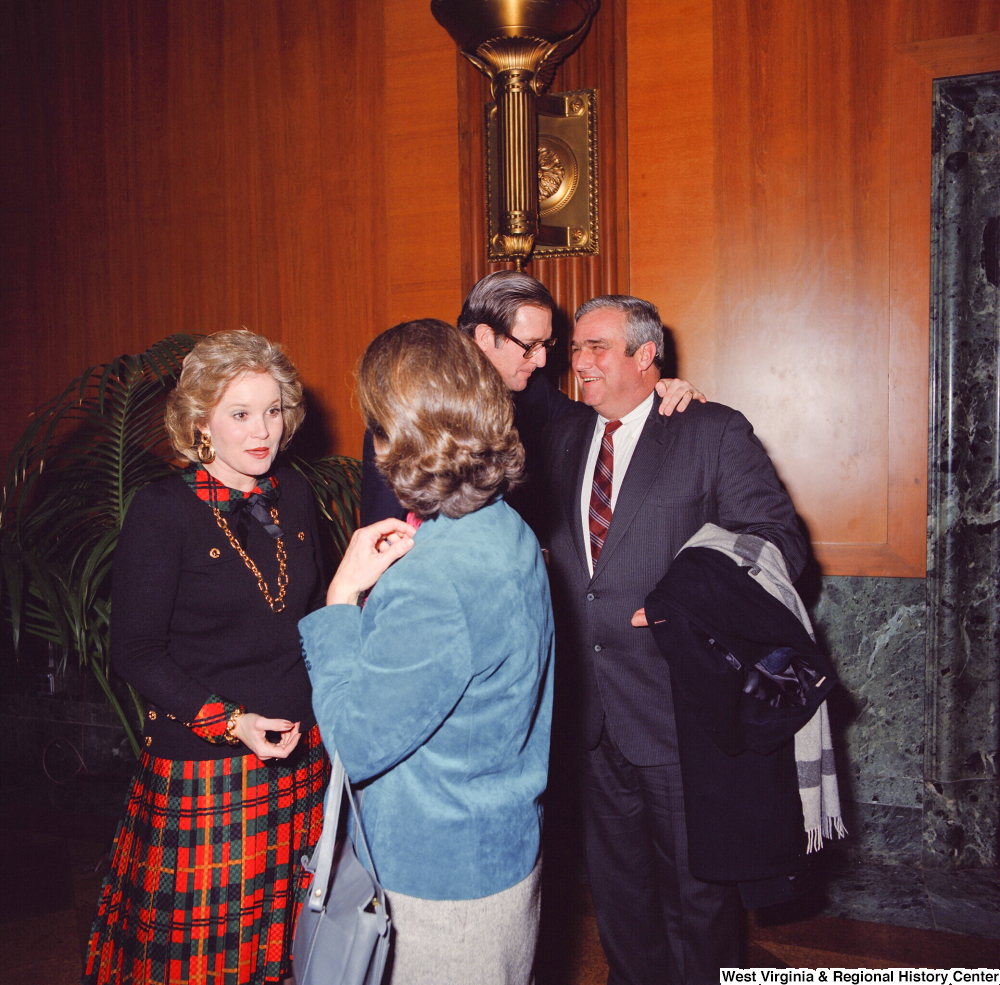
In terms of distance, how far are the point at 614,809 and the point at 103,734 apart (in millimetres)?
2504

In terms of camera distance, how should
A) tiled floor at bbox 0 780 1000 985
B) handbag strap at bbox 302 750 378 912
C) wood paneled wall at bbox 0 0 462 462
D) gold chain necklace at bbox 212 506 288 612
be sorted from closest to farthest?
handbag strap at bbox 302 750 378 912
gold chain necklace at bbox 212 506 288 612
tiled floor at bbox 0 780 1000 985
wood paneled wall at bbox 0 0 462 462

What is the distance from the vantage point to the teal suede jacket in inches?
41.5

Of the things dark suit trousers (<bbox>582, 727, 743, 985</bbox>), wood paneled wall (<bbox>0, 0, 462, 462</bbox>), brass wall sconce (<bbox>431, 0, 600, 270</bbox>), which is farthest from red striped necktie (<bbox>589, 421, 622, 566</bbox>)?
wood paneled wall (<bbox>0, 0, 462, 462</bbox>)

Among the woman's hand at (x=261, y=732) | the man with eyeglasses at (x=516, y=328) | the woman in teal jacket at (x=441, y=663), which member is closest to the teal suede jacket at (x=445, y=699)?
the woman in teal jacket at (x=441, y=663)

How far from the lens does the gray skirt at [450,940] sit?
3.84 feet

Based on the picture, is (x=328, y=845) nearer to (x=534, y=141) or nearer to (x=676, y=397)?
(x=676, y=397)

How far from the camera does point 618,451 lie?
7.09 ft

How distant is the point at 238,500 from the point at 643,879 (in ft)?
4.72

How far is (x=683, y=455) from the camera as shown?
2.03 meters

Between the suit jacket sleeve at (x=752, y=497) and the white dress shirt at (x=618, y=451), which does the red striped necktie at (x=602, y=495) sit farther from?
the suit jacket sleeve at (x=752, y=497)

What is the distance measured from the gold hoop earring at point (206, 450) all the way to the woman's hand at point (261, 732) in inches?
22.5

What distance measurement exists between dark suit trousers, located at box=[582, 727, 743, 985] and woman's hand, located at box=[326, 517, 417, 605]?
43.6 inches

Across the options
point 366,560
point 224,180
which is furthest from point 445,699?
point 224,180

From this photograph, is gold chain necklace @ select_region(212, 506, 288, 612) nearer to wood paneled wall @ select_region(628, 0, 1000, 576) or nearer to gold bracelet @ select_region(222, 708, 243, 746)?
gold bracelet @ select_region(222, 708, 243, 746)
